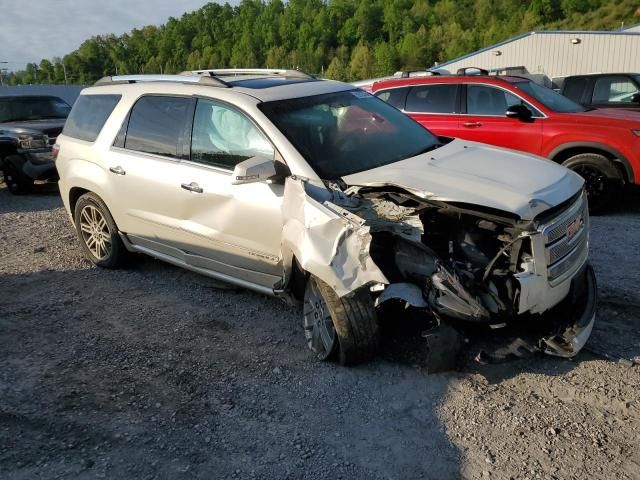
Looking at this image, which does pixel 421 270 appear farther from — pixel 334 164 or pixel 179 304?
pixel 179 304

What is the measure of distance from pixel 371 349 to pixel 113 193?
2.96 m

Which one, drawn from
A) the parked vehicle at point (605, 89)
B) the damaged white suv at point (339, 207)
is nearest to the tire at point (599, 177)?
the damaged white suv at point (339, 207)

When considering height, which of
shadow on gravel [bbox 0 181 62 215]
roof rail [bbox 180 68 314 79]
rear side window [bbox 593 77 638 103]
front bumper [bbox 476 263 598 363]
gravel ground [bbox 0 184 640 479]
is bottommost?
shadow on gravel [bbox 0 181 62 215]

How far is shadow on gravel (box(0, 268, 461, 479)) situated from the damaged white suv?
338 millimetres

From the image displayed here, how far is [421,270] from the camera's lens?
341 cm

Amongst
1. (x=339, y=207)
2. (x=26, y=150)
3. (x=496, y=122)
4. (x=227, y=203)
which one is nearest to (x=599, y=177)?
(x=496, y=122)

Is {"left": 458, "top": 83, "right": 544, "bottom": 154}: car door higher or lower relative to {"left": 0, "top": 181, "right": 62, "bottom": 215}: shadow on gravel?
higher

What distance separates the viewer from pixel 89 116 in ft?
18.7

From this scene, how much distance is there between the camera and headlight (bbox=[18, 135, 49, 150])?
384 inches

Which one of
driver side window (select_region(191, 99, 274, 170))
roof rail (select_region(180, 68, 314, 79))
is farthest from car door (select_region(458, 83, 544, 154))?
driver side window (select_region(191, 99, 274, 170))

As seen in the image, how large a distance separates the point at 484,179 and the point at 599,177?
4.05m

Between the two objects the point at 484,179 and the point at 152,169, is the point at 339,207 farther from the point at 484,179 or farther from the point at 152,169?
the point at 152,169

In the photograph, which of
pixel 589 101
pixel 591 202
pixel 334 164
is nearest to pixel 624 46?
pixel 589 101

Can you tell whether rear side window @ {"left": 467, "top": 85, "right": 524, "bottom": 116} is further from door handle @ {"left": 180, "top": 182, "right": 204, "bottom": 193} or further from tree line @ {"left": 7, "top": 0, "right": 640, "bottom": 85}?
tree line @ {"left": 7, "top": 0, "right": 640, "bottom": 85}
